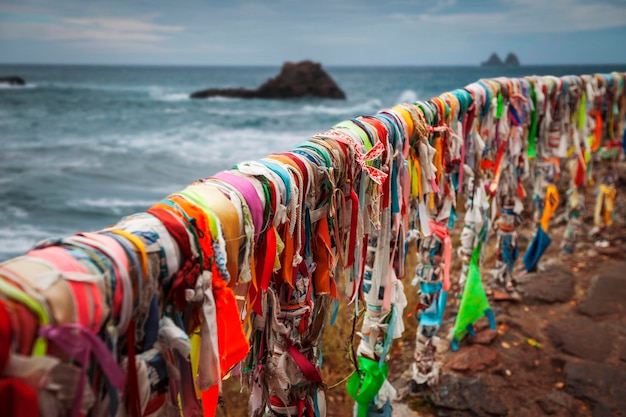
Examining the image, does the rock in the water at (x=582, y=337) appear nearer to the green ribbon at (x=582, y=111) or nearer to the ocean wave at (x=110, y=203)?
the green ribbon at (x=582, y=111)

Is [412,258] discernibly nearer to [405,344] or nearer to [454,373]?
[405,344]

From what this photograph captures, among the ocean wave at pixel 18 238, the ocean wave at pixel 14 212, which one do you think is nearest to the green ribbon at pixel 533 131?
the ocean wave at pixel 18 238

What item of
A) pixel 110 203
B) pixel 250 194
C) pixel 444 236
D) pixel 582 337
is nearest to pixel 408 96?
pixel 110 203

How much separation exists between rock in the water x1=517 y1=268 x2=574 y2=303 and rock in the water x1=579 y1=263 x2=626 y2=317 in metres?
0.17

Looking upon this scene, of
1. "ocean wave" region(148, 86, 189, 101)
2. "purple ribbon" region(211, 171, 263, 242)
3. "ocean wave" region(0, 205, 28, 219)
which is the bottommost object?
"ocean wave" region(0, 205, 28, 219)

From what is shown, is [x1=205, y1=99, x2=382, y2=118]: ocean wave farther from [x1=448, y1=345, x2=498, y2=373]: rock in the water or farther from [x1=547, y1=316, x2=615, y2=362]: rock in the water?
[x1=448, y1=345, x2=498, y2=373]: rock in the water

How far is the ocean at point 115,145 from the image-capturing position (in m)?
13.7

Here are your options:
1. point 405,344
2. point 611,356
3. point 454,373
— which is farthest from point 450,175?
point 611,356

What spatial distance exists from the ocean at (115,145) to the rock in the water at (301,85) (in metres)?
1.14

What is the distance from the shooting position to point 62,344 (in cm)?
69

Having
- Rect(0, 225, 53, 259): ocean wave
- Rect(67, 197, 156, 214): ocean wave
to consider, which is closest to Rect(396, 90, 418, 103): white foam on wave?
Rect(67, 197, 156, 214): ocean wave

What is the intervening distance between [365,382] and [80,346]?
73.7 inches

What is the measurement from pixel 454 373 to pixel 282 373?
222 cm

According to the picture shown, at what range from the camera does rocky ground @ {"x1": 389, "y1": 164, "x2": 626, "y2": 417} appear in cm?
319
